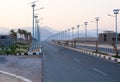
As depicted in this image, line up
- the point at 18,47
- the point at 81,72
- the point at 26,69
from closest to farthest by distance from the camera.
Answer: the point at 81,72
the point at 26,69
the point at 18,47

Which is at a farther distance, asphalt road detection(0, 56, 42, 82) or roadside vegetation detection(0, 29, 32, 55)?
roadside vegetation detection(0, 29, 32, 55)

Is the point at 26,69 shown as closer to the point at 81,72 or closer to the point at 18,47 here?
the point at 81,72

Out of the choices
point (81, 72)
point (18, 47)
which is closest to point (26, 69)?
point (81, 72)

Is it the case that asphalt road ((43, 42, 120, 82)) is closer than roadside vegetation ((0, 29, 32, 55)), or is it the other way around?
asphalt road ((43, 42, 120, 82))

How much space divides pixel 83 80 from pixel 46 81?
1.58 meters

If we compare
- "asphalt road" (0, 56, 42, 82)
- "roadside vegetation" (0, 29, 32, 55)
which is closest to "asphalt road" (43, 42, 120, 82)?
"asphalt road" (0, 56, 42, 82)

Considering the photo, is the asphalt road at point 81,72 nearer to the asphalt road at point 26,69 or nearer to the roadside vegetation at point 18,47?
the asphalt road at point 26,69

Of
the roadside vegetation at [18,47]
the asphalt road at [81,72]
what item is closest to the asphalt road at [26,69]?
the asphalt road at [81,72]

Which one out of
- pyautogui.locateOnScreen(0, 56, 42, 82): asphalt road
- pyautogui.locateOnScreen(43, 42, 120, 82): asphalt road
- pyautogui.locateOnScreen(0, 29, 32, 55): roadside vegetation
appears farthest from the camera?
pyautogui.locateOnScreen(0, 29, 32, 55): roadside vegetation

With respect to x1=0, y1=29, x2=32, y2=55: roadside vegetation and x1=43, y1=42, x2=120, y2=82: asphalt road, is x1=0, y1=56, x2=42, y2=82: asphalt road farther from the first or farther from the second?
x1=0, y1=29, x2=32, y2=55: roadside vegetation

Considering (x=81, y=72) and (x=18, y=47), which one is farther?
(x=18, y=47)

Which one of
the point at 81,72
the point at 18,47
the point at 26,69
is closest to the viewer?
the point at 81,72

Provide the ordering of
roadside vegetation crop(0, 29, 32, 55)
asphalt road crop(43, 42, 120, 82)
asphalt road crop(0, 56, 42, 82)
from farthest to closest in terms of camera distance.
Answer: roadside vegetation crop(0, 29, 32, 55) → asphalt road crop(0, 56, 42, 82) → asphalt road crop(43, 42, 120, 82)

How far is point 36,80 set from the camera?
51.3ft
